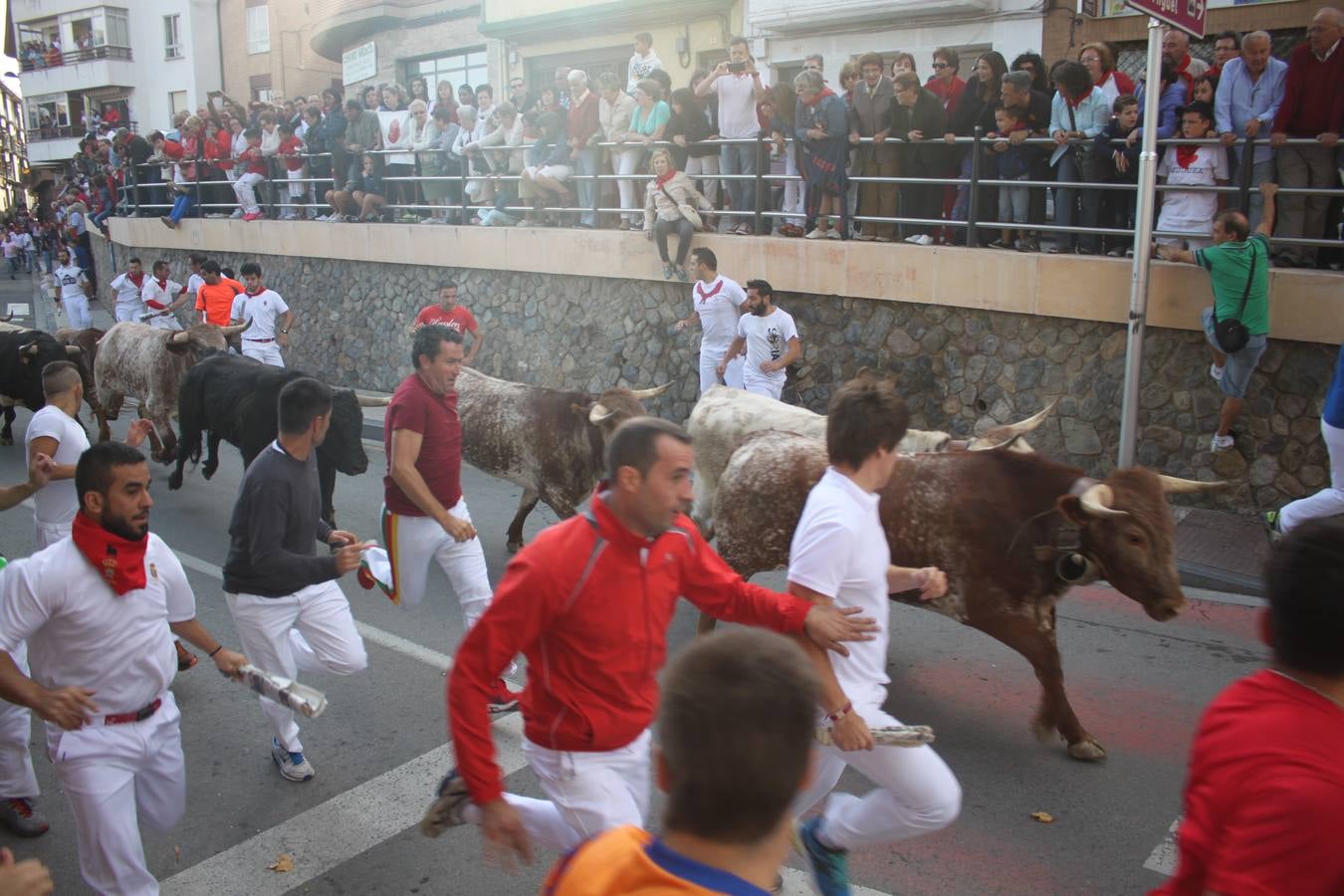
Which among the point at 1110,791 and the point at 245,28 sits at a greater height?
the point at 245,28

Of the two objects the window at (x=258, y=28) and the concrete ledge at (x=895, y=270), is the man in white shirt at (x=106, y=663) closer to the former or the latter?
the concrete ledge at (x=895, y=270)

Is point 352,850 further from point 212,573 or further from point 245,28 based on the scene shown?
point 245,28

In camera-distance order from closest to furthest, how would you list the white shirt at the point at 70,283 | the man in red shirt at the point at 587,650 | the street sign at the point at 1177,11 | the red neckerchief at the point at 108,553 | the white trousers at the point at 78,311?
the man in red shirt at the point at 587,650 < the red neckerchief at the point at 108,553 < the street sign at the point at 1177,11 < the white shirt at the point at 70,283 < the white trousers at the point at 78,311

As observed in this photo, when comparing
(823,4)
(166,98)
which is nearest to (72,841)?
(823,4)

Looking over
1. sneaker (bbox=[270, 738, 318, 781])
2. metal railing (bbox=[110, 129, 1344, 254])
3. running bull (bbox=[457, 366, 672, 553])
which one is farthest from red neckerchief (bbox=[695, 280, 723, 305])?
sneaker (bbox=[270, 738, 318, 781])

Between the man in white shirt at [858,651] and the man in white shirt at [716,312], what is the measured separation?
23.2 ft

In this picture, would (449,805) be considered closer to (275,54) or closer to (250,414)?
(250,414)

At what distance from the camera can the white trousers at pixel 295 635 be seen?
4.91 metres

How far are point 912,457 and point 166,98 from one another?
47.2m

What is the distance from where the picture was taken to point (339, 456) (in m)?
8.31

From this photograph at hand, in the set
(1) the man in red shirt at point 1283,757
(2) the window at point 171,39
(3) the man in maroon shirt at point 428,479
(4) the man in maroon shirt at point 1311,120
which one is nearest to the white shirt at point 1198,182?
(4) the man in maroon shirt at point 1311,120

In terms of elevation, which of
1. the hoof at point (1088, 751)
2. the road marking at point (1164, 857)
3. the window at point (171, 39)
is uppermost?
the window at point (171, 39)

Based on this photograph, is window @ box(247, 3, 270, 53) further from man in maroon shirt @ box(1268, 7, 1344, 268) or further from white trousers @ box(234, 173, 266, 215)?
man in maroon shirt @ box(1268, 7, 1344, 268)

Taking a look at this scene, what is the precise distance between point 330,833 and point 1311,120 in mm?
8680
